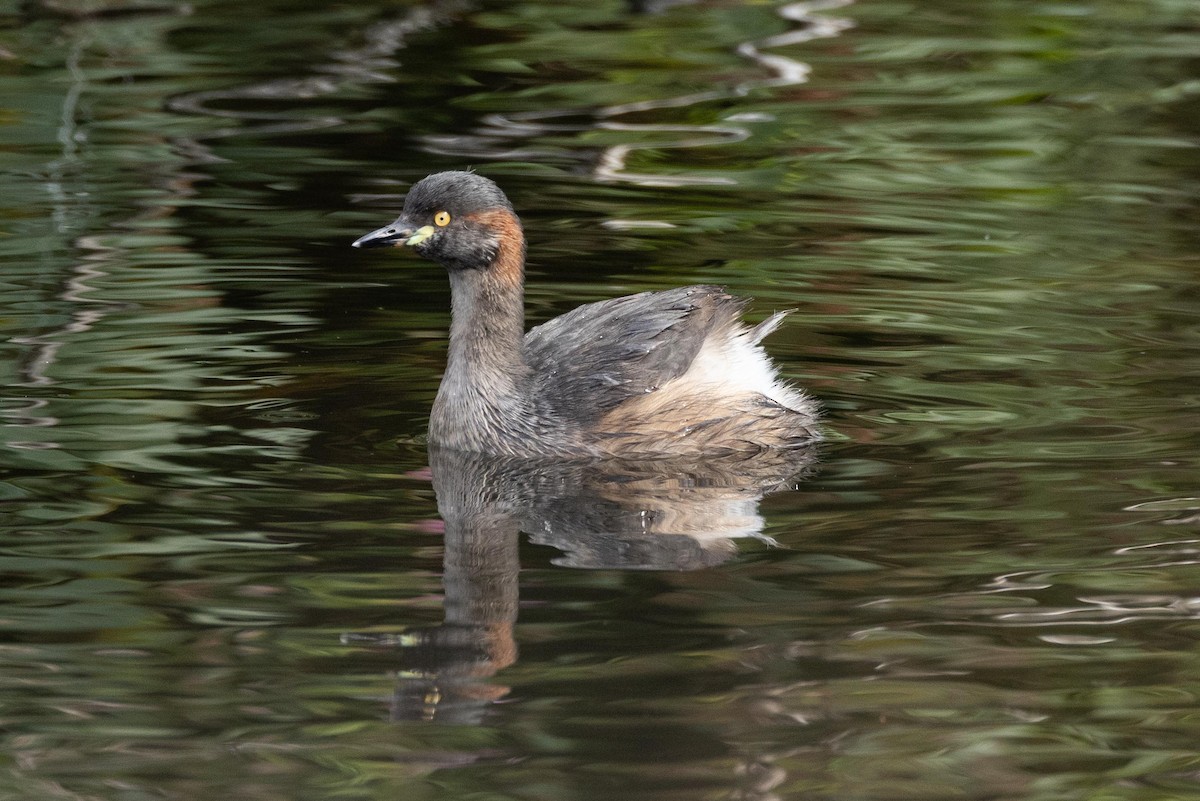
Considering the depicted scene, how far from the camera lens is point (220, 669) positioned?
4371 millimetres

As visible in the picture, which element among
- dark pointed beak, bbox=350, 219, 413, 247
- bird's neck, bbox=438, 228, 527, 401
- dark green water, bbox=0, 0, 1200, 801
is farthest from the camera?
bird's neck, bbox=438, 228, 527, 401

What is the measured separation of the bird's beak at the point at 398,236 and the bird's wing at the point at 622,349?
61cm

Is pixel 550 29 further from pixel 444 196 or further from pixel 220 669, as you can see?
pixel 220 669

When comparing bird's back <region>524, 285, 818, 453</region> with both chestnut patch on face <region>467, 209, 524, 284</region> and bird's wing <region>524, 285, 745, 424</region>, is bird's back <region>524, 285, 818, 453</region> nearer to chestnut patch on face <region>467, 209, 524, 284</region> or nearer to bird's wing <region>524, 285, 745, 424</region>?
bird's wing <region>524, 285, 745, 424</region>

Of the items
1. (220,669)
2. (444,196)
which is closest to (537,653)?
(220,669)

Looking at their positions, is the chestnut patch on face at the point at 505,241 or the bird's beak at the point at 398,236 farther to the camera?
the chestnut patch on face at the point at 505,241

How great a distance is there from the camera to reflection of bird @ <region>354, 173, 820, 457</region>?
253 inches

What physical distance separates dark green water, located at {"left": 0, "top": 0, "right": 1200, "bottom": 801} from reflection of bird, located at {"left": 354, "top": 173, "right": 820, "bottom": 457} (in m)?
0.21

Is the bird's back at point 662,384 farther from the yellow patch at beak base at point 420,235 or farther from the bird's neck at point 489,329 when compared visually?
the yellow patch at beak base at point 420,235

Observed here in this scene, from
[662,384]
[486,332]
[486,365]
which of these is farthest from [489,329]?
[662,384]

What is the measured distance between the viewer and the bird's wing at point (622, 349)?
6426mm

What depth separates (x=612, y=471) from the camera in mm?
6273

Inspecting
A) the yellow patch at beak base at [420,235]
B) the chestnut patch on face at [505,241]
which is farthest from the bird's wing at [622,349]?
the yellow patch at beak base at [420,235]

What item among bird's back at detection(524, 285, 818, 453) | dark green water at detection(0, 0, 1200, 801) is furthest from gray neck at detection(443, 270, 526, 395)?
dark green water at detection(0, 0, 1200, 801)
